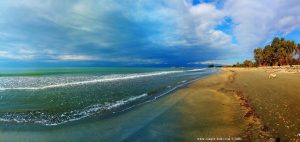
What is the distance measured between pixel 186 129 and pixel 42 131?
626cm

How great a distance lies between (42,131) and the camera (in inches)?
312

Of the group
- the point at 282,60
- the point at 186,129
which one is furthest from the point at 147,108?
the point at 282,60

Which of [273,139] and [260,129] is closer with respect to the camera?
[273,139]

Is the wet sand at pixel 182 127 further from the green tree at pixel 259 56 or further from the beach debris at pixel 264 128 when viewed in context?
the green tree at pixel 259 56

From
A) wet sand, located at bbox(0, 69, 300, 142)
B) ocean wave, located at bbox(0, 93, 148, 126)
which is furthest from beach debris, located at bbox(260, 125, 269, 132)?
ocean wave, located at bbox(0, 93, 148, 126)

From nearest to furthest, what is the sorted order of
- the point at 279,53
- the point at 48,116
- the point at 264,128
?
the point at 264,128, the point at 48,116, the point at 279,53

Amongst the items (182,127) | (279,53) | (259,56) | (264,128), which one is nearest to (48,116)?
(182,127)

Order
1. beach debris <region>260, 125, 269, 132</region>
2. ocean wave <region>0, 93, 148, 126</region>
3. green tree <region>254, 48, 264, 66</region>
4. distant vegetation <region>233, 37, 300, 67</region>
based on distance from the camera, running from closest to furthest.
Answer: beach debris <region>260, 125, 269, 132</region> < ocean wave <region>0, 93, 148, 126</region> < distant vegetation <region>233, 37, 300, 67</region> < green tree <region>254, 48, 264, 66</region>

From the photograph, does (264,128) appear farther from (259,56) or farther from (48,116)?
(259,56)

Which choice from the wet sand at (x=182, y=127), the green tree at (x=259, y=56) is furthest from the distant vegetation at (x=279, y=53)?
the wet sand at (x=182, y=127)

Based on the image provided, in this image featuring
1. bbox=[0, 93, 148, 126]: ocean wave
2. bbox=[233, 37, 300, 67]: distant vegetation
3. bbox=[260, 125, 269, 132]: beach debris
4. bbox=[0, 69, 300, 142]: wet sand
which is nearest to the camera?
bbox=[0, 69, 300, 142]: wet sand

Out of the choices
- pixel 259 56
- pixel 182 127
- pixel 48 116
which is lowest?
pixel 182 127

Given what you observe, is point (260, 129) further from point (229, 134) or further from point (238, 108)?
point (238, 108)

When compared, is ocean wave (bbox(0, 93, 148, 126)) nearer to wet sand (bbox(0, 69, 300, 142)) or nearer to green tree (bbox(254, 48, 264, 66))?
wet sand (bbox(0, 69, 300, 142))
